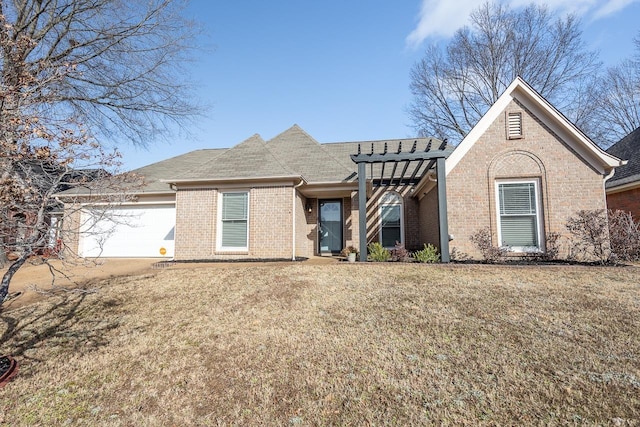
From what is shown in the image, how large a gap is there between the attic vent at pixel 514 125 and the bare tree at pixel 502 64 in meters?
15.5

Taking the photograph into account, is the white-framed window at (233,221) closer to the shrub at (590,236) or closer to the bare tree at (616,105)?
the shrub at (590,236)

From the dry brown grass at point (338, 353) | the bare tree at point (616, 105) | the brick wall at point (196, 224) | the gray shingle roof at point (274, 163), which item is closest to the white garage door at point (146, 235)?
the gray shingle roof at point (274, 163)

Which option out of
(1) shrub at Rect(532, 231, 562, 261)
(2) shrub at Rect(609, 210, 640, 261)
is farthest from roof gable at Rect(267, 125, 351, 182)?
(2) shrub at Rect(609, 210, 640, 261)

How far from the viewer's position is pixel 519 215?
978 cm

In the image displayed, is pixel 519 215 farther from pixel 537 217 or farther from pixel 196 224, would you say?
pixel 196 224

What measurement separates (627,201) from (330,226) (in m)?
11.5

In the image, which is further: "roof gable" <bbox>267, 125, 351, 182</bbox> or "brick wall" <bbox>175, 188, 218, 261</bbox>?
"roof gable" <bbox>267, 125, 351, 182</bbox>

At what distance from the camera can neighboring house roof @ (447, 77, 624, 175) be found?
30.6 ft

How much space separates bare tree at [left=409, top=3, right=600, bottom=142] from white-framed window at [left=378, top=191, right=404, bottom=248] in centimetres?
1486

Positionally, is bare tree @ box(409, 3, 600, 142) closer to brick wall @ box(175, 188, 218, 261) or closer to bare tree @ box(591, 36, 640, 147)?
bare tree @ box(591, 36, 640, 147)

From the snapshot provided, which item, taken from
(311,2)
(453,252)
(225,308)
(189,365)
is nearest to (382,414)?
(189,365)

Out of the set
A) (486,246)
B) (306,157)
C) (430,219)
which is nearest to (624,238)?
(486,246)

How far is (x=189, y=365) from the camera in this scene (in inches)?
161

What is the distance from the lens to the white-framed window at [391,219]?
13133 mm
